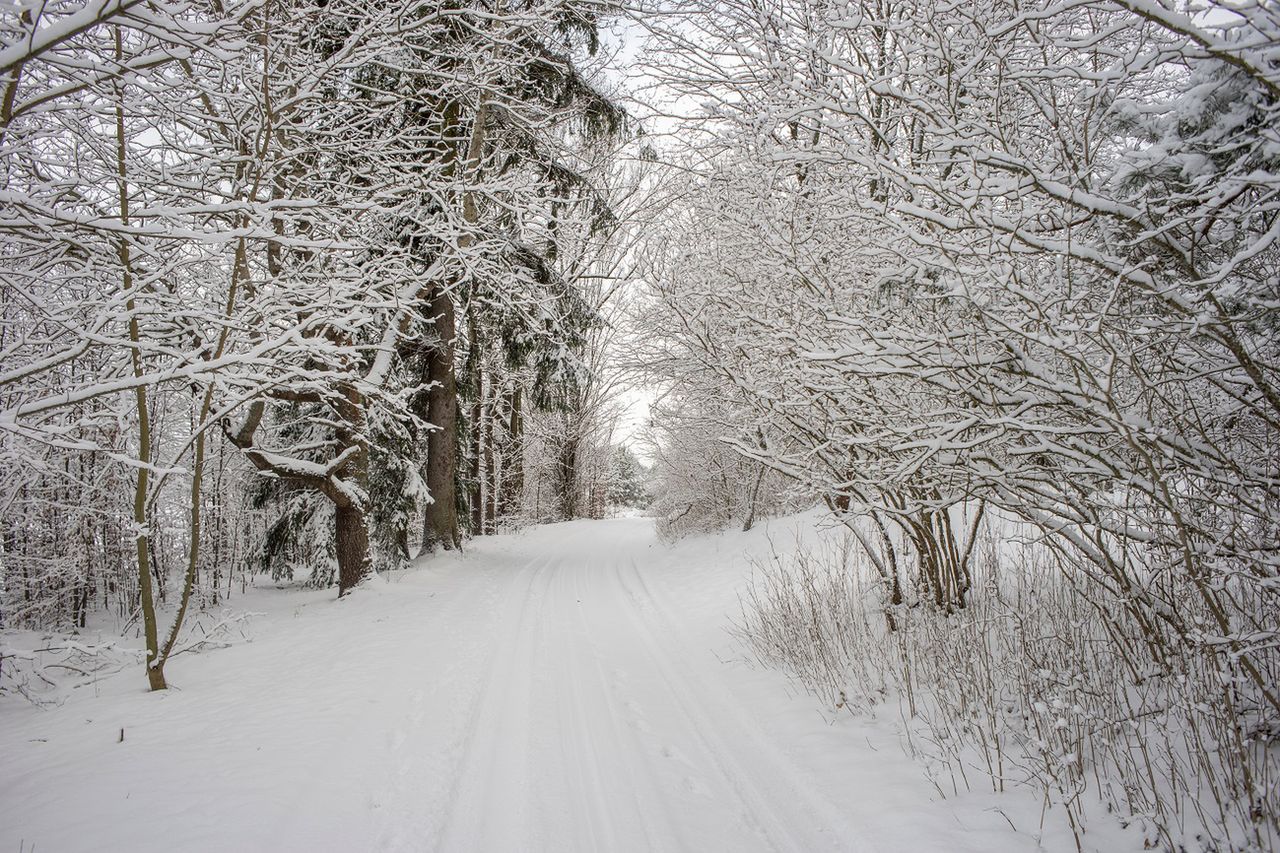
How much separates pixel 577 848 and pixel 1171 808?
2.66m

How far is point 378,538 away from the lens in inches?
421

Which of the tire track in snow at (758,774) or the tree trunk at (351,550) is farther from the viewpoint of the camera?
the tree trunk at (351,550)

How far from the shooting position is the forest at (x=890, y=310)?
7.90 feet

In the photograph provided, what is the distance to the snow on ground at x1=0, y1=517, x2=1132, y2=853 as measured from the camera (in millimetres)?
2758

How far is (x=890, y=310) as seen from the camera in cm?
333

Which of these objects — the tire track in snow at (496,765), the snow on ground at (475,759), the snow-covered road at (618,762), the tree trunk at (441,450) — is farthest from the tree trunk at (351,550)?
the tire track in snow at (496,765)

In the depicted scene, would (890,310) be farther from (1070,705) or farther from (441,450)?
(441,450)

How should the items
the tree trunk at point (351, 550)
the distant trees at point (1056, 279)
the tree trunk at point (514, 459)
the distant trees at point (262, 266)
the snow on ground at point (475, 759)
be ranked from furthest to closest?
the tree trunk at point (514, 459), the tree trunk at point (351, 550), the distant trees at point (262, 266), the snow on ground at point (475, 759), the distant trees at point (1056, 279)

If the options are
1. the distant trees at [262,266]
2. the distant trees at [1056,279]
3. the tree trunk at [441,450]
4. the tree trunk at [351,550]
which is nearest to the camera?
the distant trees at [1056,279]

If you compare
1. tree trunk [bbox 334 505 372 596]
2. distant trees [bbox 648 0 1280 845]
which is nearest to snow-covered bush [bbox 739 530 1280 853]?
distant trees [bbox 648 0 1280 845]

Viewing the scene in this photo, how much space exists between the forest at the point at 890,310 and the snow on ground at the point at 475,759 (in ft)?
0.70

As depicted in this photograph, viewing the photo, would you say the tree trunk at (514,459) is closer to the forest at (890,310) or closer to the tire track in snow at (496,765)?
the forest at (890,310)

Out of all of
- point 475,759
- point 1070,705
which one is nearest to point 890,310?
point 1070,705

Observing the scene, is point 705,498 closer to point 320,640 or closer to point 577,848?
point 320,640
